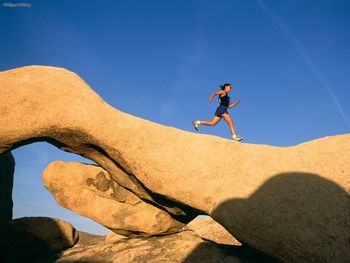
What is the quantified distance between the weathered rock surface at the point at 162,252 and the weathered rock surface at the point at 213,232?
652 centimetres

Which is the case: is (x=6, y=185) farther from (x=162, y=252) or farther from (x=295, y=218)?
(x=295, y=218)

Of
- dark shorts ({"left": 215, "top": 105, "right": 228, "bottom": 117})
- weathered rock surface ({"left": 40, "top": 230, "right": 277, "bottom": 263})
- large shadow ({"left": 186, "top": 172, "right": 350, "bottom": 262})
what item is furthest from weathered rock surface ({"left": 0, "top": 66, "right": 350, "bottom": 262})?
dark shorts ({"left": 215, "top": 105, "right": 228, "bottom": 117})

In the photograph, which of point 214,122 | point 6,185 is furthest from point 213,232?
point 6,185

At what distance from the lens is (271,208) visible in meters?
7.66

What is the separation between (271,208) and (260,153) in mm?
1563

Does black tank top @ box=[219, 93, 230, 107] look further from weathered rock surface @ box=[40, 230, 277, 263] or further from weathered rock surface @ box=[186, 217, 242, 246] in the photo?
weathered rock surface @ box=[186, 217, 242, 246]

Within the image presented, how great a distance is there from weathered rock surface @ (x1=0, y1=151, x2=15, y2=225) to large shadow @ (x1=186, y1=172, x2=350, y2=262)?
991cm

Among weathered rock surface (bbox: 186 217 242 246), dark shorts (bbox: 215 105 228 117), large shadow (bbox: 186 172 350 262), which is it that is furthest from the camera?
weathered rock surface (bbox: 186 217 242 246)

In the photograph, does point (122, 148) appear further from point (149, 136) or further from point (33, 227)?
point (33, 227)

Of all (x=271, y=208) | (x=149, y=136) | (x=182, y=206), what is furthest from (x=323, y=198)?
(x=149, y=136)

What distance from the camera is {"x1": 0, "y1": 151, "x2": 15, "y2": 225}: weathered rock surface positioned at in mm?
13719

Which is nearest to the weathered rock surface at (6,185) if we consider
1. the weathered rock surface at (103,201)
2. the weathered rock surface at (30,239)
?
the weathered rock surface at (30,239)

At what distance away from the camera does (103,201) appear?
1069cm

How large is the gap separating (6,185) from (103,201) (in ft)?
23.3
